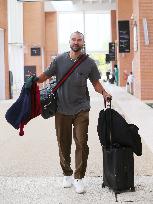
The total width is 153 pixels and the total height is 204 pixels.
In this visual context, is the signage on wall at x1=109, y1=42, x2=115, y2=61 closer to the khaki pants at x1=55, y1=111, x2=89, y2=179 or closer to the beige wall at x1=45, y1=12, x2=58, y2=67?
the beige wall at x1=45, y1=12, x2=58, y2=67

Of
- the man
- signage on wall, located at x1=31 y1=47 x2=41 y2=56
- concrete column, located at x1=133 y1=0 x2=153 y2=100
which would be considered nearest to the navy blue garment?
the man

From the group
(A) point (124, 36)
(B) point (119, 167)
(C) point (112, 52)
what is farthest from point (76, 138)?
(C) point (112, 52)

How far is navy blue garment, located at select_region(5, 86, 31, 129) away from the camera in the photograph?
4.53 m

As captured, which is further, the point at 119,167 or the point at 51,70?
the point at 51,70

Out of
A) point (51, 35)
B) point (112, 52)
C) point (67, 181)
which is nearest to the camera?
point (67, 181)

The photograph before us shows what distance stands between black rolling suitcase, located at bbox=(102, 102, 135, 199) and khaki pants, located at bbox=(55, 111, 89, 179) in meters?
0.22

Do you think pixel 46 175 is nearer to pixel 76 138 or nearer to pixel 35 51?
pixel 76 138

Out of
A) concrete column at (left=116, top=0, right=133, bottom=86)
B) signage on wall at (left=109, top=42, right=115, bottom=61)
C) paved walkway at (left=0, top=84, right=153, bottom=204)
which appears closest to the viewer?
paved walkway at (left=0, top=84, right=153, bottom=204)

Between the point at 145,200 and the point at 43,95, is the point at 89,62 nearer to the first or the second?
the point at 43,95

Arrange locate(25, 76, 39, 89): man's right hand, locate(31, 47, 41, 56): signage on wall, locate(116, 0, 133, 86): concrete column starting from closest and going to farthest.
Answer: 1. locate(25, 76, 39, 89): man's right hand
2. locate(116, 0, 133, 86): concrete column
3. locate(31, 47, 41, 56): signage on wall

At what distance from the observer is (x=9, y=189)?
186 inches

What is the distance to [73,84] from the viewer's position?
4.59 meters

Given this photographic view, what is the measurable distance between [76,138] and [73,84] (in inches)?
19.8

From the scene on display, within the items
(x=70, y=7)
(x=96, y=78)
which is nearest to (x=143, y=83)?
(x=96, y=78)
